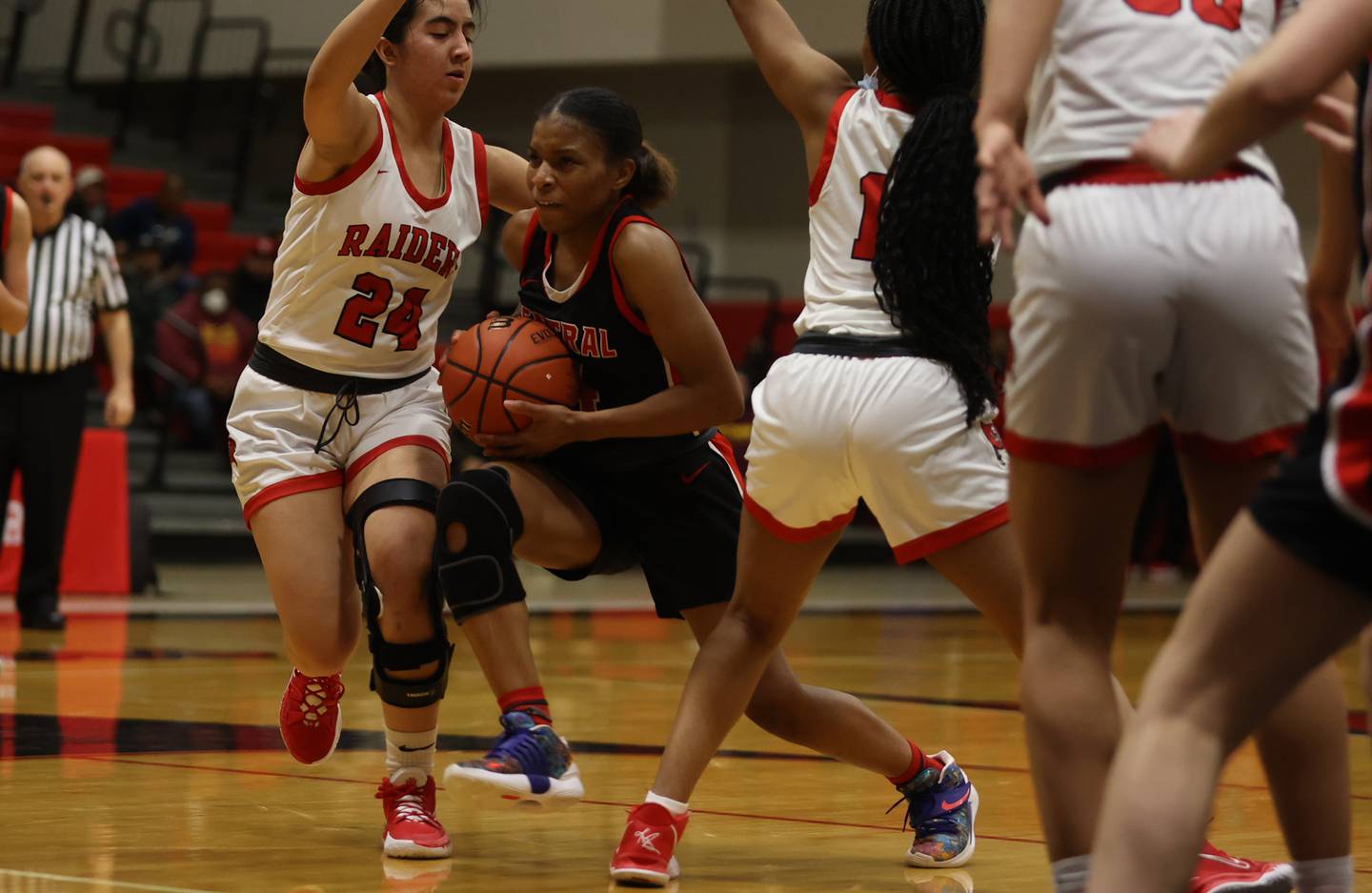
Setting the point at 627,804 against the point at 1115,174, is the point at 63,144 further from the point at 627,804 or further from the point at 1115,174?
the point at 1115,174

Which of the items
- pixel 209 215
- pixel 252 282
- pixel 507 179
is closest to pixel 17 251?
pixel 507 179

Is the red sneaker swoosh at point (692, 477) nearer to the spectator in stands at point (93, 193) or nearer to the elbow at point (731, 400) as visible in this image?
the elbow at point (731, 400)

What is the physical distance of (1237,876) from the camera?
10.4 feet

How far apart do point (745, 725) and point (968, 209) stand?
3.05 meters

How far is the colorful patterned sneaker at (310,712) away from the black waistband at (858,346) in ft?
4.76

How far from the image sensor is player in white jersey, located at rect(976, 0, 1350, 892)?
2.54m

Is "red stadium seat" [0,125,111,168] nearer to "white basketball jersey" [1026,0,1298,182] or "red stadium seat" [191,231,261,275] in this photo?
"red stadium seat" [191,231,261,275]

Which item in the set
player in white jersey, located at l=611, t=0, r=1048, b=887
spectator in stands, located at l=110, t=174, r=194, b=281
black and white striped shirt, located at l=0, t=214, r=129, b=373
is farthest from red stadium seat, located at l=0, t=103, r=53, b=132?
player in white jersey, located at l=611, t=0, r=1048, b=887

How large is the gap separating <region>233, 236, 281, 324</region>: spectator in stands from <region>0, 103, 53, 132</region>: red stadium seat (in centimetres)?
295

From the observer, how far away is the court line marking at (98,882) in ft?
11.2

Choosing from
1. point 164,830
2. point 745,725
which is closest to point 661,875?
point 164,830

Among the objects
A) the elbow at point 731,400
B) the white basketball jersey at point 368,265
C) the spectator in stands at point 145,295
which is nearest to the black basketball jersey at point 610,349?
the elbow at point 731,400

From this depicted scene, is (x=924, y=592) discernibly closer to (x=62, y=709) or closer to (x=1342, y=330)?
(x=62, y=709)

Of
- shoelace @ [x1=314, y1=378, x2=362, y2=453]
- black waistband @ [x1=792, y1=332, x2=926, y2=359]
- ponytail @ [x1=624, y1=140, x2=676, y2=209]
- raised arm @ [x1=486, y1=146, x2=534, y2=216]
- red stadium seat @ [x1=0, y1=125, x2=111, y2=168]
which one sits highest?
ponytail @ [x1=624, y1=140, x2=676, y2=209]
